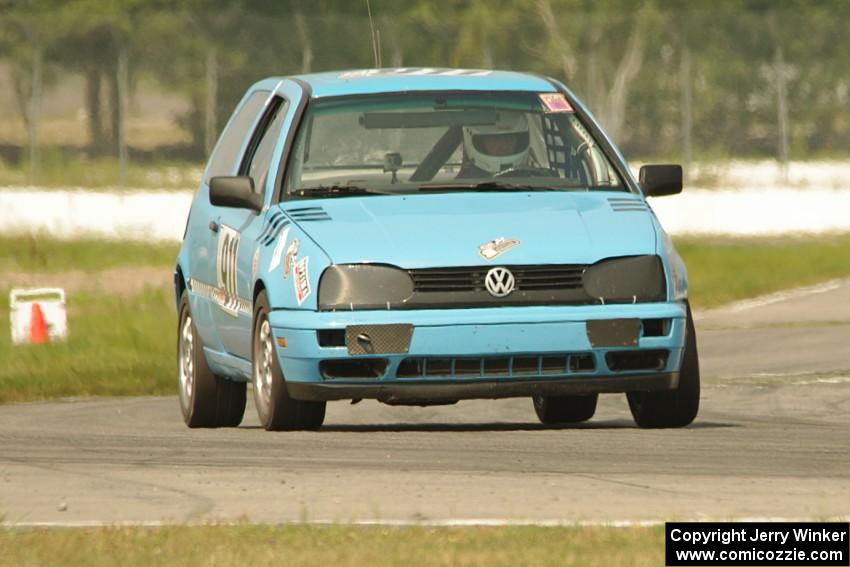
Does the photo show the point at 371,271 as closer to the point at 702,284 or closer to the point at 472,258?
the point at 472,258

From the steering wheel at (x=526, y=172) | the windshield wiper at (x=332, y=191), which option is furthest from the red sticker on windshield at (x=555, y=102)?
the windshield wiper at (x=332, y=191)

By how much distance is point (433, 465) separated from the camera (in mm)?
10430

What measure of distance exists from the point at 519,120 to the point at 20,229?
779 inches

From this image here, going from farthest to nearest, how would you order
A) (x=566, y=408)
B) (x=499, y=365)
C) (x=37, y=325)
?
(x=37, y=325)
(x=566, y=408)
(x=499, y=365)

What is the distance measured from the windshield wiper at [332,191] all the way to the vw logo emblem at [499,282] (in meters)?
1.01

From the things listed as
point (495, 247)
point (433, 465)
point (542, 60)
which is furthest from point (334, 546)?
point (542, 60)

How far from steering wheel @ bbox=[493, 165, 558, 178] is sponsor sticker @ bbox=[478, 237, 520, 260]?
969mm

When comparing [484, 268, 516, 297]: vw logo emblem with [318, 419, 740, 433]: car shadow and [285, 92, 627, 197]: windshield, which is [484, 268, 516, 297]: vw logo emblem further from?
[318, 419, 740, 433]: car shadow

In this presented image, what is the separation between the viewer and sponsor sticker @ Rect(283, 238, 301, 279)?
11.1 metres

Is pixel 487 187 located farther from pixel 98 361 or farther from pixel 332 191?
pixel 98 361

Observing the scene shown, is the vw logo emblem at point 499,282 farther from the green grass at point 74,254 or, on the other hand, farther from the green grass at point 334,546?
the green grass at point 74,254

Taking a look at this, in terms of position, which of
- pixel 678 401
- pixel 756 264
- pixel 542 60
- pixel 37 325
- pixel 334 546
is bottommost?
pixel 756 264

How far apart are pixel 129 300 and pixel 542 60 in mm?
11260

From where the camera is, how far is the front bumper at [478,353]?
10.8 m
